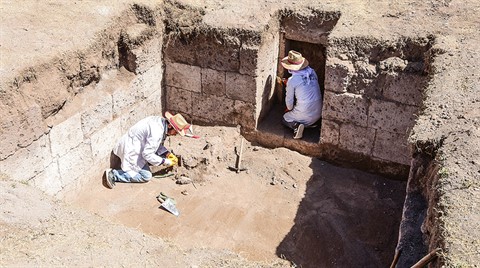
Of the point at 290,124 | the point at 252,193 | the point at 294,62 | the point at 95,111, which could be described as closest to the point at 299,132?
the point at 290,124

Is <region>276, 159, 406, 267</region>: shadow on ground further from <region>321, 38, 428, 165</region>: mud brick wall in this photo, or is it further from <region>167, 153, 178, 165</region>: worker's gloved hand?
<region>167, 153, 178, 165</region>: worker's gloved hand

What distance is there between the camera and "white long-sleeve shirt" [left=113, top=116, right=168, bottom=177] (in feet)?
26.5

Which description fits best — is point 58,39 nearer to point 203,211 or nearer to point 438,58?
point 203,211

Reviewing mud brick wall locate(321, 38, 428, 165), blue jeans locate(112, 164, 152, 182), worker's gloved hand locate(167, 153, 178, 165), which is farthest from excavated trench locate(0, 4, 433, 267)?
worker's gloved hand locate(167, 153, 178, 165)

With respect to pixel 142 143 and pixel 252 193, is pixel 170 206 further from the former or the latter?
pixel 252 193

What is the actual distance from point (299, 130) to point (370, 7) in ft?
8.02

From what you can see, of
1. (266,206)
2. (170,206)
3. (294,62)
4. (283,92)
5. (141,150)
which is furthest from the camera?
(283,92)

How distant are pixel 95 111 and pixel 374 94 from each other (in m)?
4.31

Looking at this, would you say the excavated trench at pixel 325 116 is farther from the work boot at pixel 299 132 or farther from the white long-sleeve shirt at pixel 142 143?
the white long-sleeve shirt at pixel 142 143

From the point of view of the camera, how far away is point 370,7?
882 centimetres

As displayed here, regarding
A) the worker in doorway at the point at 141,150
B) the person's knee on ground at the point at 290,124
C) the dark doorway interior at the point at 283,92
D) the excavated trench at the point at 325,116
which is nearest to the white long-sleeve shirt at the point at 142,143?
the worker in doorway at the point at 141,150

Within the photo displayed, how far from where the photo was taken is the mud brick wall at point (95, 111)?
701 cm

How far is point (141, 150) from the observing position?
27.0 feet

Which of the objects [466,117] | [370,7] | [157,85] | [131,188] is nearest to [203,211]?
[131,188]
